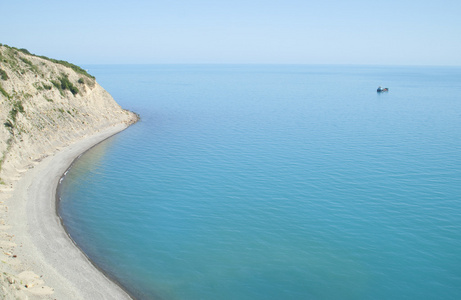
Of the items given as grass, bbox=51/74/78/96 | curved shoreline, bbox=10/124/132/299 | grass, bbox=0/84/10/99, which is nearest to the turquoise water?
curved shoreline, bbox=10/124/132/299

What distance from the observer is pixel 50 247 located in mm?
38969

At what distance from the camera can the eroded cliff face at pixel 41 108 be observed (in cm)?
6450

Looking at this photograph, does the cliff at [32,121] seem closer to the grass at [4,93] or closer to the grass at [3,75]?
the grass at [4,93]

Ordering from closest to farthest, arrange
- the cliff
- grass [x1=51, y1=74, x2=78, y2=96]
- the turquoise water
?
the cliff < the turquoise water < grass [x1=51, y1=74, x2=78, y2=96]

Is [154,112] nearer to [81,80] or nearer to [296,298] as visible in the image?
[81,80]

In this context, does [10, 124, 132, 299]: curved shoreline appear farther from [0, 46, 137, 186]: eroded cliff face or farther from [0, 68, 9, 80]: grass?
[0, 68, 9, 80]: grass

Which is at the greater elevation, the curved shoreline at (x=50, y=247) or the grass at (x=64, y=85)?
the grass at (x=64, y=85)

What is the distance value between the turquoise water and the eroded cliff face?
27.7ft

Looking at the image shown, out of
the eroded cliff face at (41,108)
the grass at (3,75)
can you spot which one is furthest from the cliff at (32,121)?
the grass at (3,75)

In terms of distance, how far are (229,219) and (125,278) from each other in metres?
16.4

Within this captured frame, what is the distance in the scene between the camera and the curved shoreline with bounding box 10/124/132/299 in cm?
3288

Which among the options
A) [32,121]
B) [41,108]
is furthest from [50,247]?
[41,108]

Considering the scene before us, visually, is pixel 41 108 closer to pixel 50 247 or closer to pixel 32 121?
pixel 32 121

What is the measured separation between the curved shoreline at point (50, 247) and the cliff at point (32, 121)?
51 cm
